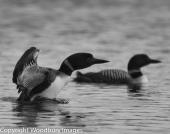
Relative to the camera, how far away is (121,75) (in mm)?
13586

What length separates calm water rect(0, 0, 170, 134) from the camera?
28.6 feet

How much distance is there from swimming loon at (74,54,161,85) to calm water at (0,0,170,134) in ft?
0.98

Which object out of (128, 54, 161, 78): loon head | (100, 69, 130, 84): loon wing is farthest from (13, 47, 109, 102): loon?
(128, 54, 161, 78): loon head

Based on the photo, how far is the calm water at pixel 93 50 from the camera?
8727 millimetres

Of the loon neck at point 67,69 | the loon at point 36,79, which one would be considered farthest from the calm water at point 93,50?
the loon neck at point 67,69

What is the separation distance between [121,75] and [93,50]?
3.48 meters

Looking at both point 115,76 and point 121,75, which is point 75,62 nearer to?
point 115,76

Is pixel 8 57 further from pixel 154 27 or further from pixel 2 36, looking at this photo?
pixel 154 27

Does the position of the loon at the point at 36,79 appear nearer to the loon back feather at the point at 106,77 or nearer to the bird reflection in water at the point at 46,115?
the bird reflection in water at the point at 46,115

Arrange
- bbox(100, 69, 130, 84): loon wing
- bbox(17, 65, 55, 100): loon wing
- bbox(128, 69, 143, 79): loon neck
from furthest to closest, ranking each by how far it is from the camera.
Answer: bbox(128, 69, 143, 79): loon neck
bbox(100, 69, 130, 84): loon wing
bbox(17, 65, 55, 100): loon wing

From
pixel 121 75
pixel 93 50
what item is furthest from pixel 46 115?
pixel 93 50

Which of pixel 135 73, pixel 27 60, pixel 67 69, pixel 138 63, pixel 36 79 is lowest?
pixel 135 73

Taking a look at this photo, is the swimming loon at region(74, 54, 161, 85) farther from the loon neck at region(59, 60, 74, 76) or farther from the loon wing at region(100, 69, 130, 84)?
the loon neck at region(59, 60, 74, 76)

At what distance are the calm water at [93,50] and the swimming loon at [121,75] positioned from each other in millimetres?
299
